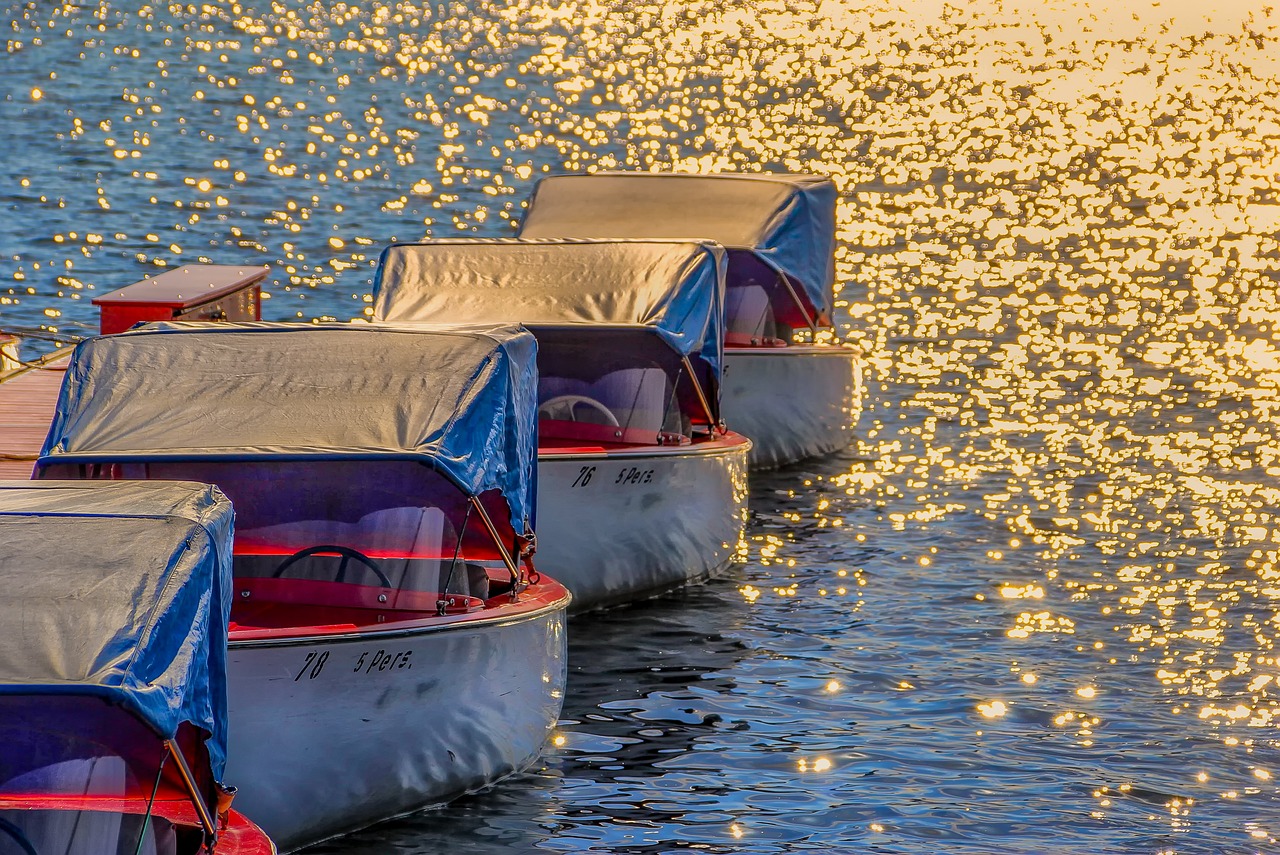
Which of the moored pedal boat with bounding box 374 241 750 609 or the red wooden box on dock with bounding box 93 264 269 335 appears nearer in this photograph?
the moored pedal boat with bounding box 374 241 750 609

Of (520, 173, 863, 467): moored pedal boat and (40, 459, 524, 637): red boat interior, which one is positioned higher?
(520, 173, 863, 467): moored pedal boat

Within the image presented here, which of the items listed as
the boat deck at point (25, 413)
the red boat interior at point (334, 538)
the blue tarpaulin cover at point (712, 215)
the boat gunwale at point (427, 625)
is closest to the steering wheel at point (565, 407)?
the boat gunwale at point (427, 625)

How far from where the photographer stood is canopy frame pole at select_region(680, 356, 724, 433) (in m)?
22.0

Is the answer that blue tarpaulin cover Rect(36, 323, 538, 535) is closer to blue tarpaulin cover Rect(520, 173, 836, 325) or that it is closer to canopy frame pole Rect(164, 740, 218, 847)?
canopy frame pole Rect(164, 740, 218, 847)

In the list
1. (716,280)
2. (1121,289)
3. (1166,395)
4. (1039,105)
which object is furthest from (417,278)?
(1039,105)

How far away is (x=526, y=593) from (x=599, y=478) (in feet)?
13.0

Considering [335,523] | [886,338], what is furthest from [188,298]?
[886,338]

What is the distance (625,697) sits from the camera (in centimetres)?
1861

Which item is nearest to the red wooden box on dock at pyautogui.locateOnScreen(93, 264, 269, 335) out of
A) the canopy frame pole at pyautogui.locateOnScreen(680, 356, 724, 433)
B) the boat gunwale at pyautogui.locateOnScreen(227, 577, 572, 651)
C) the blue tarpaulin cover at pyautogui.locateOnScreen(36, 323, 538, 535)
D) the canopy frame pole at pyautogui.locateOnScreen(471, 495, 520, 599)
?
the blue tarpaulin cover at pyautogui.locateOnScreen(36, 323, 538, 535)

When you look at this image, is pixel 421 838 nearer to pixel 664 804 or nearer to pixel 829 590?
pixel 664 804

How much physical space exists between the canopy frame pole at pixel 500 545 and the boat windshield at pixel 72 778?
5000mm

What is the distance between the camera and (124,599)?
10680mm

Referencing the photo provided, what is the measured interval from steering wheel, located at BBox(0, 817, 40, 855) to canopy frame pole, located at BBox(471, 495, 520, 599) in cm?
549

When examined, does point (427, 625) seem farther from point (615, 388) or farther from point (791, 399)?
point (791, 399)
